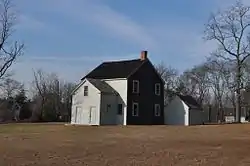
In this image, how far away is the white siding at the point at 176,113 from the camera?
68637 millimetres

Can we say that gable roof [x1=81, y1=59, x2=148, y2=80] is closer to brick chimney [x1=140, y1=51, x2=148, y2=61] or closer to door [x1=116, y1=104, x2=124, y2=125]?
brick chimney [x1=140, y1=51, x2=148, y2=61]

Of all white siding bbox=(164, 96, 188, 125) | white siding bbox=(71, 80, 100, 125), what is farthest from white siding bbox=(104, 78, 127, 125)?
white siding bbox=(164, 96, 188, 125)

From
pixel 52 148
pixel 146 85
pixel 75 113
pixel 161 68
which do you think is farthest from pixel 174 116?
pixel 52 148

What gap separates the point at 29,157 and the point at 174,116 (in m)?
50.8

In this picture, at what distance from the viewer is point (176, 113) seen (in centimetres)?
7006

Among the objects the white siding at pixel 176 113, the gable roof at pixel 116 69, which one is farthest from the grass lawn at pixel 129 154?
the white siding at pixel 176 113

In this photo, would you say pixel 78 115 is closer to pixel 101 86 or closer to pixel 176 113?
pixel 101 86

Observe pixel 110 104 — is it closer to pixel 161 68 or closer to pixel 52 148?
pixel 52 148

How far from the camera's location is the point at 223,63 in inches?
2250

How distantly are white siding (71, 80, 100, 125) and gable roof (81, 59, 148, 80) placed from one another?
149 inches

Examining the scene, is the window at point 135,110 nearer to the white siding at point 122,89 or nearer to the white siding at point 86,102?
the white siding at point 122,89

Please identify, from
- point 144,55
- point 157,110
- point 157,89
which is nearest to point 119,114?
point 157,110

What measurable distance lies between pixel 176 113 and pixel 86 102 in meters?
→ 20.1

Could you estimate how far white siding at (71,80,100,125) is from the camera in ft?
175
